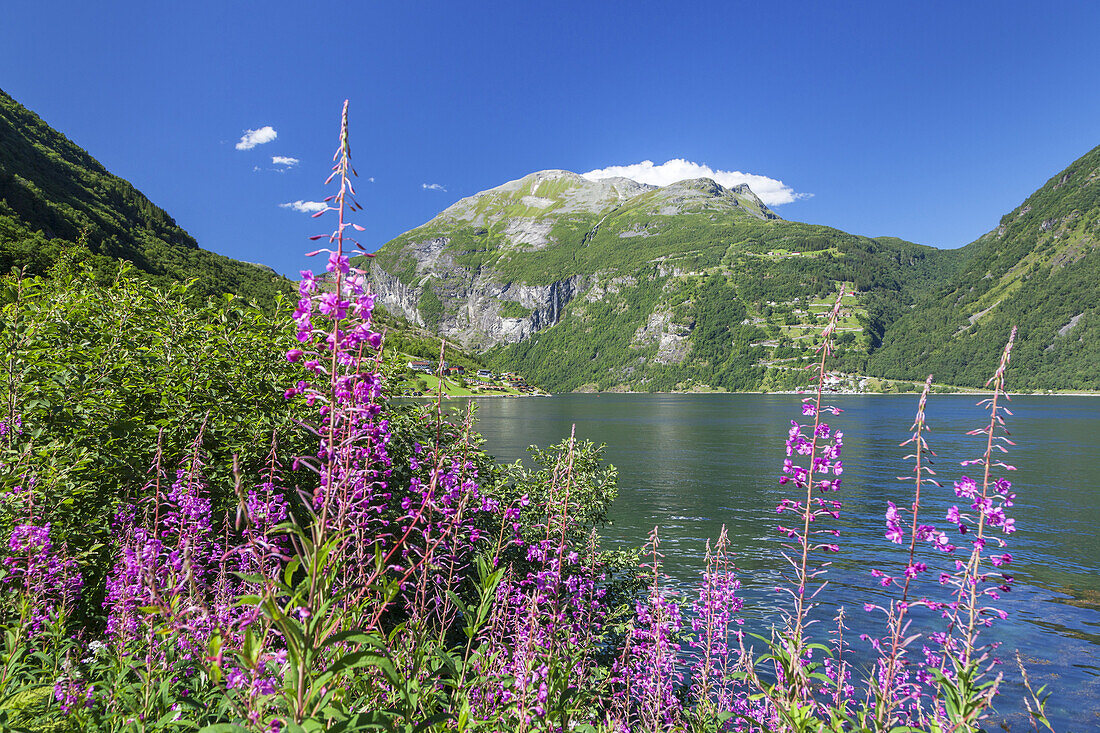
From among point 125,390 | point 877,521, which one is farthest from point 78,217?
point 877,521

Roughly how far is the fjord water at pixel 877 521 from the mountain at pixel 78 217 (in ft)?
137

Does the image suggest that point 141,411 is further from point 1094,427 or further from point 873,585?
point 1094,427

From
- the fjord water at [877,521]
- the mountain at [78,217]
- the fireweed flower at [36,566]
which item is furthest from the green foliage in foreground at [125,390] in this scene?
the mountain at [78,217]

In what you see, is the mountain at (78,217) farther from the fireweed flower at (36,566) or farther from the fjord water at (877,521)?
the fireweed flower at (36,566)

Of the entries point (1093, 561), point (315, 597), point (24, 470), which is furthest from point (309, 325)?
point (1093, 561)

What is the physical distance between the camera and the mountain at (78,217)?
56069 mm

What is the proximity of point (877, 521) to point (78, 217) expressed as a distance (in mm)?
113794

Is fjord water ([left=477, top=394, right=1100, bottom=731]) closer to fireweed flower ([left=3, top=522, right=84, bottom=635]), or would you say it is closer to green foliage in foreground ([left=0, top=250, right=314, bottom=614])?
fireweed flower ([left=3, top=522, right=84, bottom=635])

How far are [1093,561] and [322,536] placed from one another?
4164cm

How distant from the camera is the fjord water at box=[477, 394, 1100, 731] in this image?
19.0 metres

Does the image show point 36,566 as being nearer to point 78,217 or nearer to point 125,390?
point 125,390

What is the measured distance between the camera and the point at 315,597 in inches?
77.3

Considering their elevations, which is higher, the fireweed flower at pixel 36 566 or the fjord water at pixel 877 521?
the fireweed flower at pixel 36 566

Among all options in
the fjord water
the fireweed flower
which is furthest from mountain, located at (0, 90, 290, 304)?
the fireweed flower
